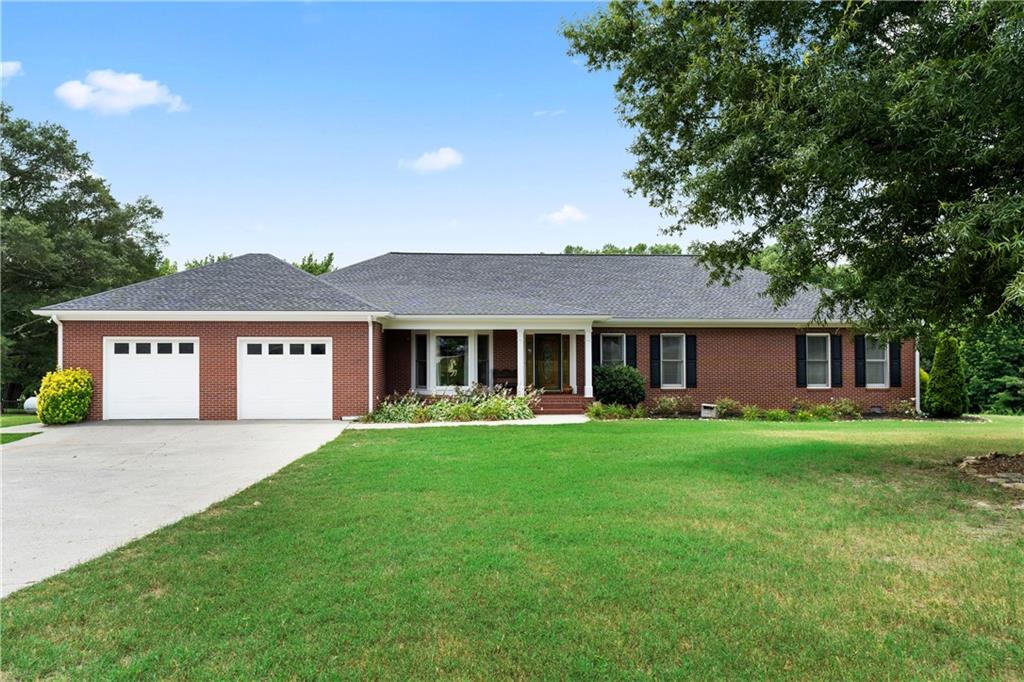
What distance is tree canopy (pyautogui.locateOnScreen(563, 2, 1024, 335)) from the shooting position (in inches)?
245

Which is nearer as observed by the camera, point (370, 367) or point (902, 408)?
point (370, 367)

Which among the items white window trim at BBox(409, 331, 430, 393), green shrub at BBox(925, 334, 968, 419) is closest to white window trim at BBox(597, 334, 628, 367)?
white window trim at BBox(409, 331, 430, 393)

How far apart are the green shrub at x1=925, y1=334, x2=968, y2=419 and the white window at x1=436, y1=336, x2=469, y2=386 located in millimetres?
14109

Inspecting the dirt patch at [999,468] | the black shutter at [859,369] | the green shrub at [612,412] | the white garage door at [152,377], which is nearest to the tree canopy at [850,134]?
the dirt patch at [999,468]

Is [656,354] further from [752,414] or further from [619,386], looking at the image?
[752,414]

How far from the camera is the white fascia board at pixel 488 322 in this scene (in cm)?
1777

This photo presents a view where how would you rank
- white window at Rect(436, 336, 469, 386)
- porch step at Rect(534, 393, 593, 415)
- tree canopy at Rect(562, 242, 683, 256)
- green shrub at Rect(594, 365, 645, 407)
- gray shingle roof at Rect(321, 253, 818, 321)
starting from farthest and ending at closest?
1. tree canopy at Rect(562, 242, 683, 256)
2. white window at Rect(436, 336, 469, 386)
3. gray shingle roof at Rect(321, 253, 818, 321)
4. green shrub at Rect(594, 365, 645, 407)
5. porch step at Rect(534, 393, 593, 415)

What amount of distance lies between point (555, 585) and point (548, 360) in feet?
50.5

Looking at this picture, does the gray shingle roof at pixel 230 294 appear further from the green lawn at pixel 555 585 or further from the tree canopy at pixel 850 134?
the tree canopy at pixel 850 134

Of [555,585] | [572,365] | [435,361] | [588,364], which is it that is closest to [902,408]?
[588,364]

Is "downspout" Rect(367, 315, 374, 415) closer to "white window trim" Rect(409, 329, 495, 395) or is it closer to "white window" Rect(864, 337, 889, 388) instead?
"white window trim" Rect(409, 329, 495, 395)

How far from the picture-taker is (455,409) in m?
16.5

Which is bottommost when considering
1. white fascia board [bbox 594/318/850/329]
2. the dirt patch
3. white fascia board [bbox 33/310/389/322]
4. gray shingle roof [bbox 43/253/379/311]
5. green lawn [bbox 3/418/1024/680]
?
the dirt patch

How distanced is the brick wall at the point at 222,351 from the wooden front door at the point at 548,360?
5624 mm
